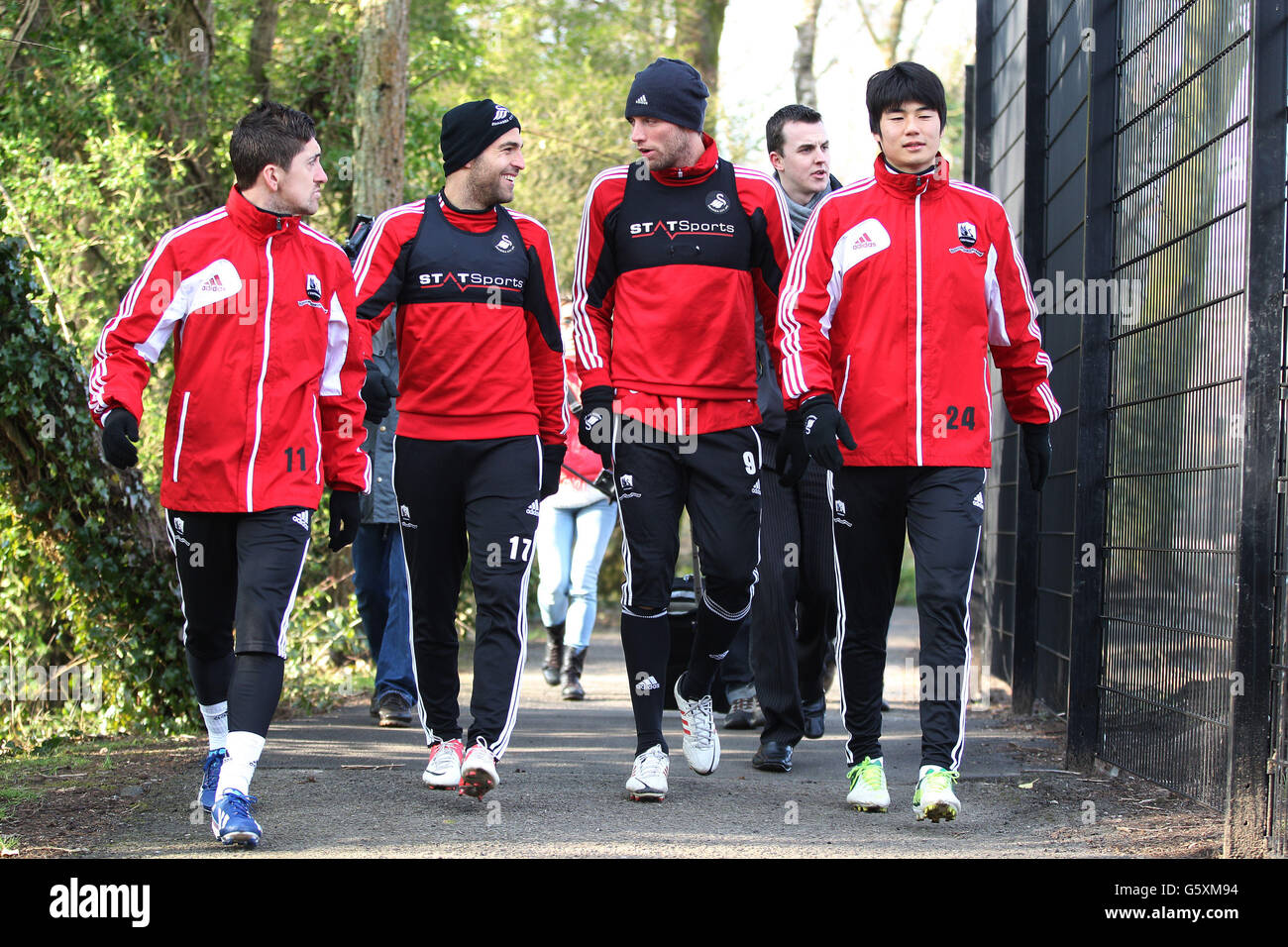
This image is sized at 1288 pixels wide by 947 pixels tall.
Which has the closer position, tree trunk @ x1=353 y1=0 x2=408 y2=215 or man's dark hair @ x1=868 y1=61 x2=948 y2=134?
man's dark hair @ x1=868 y1=61 x2=948 y2=134

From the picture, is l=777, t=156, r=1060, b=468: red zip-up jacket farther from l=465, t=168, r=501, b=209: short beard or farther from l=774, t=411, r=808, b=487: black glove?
l=465, t=168, r=501, b=209: short beard

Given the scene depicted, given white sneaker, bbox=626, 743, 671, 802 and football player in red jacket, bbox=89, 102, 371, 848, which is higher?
football player in red jacket, bbox=89, 102, 371, 848

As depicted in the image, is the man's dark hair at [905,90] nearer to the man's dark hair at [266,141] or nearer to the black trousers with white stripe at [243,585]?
the man's dark hair at [266,141]

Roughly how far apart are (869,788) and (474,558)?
164cm

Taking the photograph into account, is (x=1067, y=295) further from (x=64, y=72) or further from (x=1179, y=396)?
(x=64, y=72)

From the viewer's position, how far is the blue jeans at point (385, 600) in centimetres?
758

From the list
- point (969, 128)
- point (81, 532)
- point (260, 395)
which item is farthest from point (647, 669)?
point (969, 128)

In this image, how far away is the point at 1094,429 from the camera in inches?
246

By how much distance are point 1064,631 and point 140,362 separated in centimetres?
462

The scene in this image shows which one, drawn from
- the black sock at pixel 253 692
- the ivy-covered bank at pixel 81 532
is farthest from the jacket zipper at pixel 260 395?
the ivy-covered bank at pixel 81 532

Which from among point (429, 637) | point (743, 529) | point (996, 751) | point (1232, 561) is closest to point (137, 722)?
point (429, 637)

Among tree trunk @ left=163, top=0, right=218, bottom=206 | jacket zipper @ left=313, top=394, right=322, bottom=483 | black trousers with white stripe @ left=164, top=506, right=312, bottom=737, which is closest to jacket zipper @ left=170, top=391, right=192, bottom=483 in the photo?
black trousers with white stripe @ left=164, top=506, right=312, bottom=737

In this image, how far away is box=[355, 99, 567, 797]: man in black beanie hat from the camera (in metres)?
5.45

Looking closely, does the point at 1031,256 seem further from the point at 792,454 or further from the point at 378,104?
the point at 378,104
